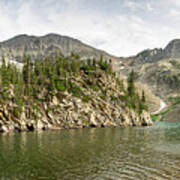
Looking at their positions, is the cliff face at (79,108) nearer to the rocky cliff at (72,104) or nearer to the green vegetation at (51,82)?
the rocky cliff at (72,104)

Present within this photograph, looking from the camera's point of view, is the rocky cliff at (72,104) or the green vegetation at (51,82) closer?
the rocky cliff at (72,104)

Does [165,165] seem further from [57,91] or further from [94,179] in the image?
[57,91]

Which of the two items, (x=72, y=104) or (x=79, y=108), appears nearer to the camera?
(x=72, y=104)

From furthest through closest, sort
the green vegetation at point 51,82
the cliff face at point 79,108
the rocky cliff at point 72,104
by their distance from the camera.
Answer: the green vegetation at point 51,82
the rocky cliff at point 72,104
the cliff face at point 79,108

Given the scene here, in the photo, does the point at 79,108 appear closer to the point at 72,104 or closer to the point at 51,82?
the point at 72,104

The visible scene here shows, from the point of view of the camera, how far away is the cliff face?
8875 centimetres

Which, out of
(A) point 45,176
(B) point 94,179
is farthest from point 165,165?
(A) point 45,176

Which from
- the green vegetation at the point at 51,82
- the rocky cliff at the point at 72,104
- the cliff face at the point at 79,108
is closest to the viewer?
the cliff face at the point at 79,108

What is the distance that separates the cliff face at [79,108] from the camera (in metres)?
88.8

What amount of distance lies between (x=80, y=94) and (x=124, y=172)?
9335 centimetres

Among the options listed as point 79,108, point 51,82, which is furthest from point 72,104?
point 51,82

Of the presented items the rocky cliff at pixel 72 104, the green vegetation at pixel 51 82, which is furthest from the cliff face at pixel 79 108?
the green vegetation at pixel 51 82

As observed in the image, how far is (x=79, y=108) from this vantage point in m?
113

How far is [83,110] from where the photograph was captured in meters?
114
